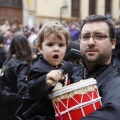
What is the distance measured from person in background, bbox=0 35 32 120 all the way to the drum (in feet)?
7.30

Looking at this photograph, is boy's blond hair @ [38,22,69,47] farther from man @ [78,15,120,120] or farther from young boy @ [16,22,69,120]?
man @ [78,15,120,120]

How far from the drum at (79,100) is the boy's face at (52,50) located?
589mm

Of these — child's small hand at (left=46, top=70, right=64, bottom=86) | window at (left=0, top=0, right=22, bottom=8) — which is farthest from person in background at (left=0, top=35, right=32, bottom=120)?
window at (left=0, top=0, right=22, bottom=8)

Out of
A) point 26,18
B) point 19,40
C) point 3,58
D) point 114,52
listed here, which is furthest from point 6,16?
point 114,52

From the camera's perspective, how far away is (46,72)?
7.46 ft

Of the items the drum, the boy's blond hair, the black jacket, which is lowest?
the black jacket

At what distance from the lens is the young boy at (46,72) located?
1.99 meters

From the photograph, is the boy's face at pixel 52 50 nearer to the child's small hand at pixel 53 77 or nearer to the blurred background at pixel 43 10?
the child's small hand at pixel 53 77

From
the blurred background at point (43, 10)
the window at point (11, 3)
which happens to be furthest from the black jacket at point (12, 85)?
the window at point (11, 3)

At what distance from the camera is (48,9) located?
23500mm

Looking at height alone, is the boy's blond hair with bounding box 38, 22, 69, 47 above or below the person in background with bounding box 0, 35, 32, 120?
above

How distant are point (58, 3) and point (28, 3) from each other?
2.54 metres

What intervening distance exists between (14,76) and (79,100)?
102 inches

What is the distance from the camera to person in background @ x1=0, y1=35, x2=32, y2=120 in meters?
4.18
